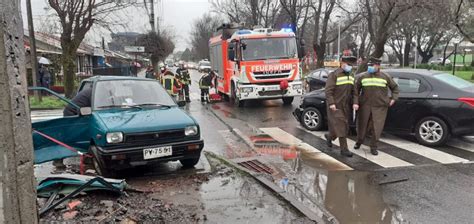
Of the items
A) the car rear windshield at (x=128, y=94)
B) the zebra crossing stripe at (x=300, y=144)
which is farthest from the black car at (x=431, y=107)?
the car rear windshield at (x=128, y=94)

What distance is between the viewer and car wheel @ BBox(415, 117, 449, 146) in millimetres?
8133

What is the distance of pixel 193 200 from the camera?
543 centimetres

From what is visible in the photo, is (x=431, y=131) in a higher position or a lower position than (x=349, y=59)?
lower

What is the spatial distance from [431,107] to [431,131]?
1.60 feet

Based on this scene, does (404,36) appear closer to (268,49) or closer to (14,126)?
(268,49)

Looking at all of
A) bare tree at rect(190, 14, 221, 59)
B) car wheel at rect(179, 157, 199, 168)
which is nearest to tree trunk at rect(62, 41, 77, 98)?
car wheel at rect(179, 157, 199, 168)

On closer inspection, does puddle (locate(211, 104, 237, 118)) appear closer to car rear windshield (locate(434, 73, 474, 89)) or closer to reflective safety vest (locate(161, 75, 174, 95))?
reflective safety vest (locate(161, 75, 174, 95))

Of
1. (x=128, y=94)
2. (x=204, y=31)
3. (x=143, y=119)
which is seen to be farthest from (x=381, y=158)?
(x=204, y=31)

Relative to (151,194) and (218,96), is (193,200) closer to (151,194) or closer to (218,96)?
(151,194)

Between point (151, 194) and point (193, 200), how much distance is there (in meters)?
0.59

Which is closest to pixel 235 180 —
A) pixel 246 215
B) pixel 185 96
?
pixel 246 215

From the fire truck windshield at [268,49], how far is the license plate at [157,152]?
905 centimetres

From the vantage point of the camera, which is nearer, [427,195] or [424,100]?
[427,195]

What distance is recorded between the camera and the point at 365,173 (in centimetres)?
666
